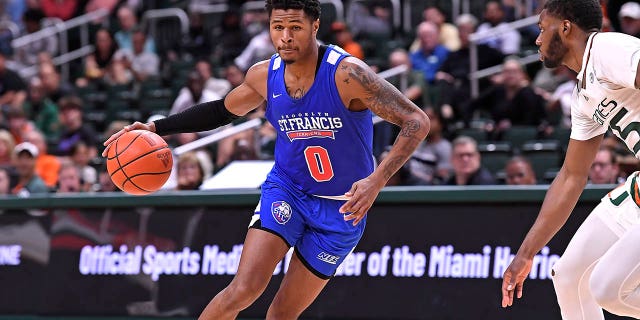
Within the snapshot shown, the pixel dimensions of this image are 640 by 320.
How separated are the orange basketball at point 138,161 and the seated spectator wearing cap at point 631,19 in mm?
6654

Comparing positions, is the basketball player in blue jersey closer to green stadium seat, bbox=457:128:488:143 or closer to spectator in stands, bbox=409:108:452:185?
spectator in stands, bbox=409:108:452:185

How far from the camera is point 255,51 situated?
50.0 feet

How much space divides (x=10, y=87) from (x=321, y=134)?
11.2 m

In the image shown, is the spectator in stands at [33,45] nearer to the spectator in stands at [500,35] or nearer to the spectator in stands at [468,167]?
the spectator in stands at [500,35]

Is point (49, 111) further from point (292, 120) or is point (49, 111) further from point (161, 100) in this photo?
point (292, 120)

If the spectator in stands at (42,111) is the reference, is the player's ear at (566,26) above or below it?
above

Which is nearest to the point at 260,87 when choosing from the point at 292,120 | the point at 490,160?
the point at 292,120

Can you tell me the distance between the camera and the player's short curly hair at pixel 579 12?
226 inches

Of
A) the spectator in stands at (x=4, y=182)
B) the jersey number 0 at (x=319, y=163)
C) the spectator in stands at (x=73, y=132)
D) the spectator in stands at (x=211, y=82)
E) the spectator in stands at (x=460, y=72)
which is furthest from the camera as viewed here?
the spectator in stands at (x=211, y=82)

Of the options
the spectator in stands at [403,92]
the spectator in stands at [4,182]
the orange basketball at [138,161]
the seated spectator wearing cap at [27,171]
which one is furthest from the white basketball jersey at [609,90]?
the seated spectator wearing cap at [27,171]

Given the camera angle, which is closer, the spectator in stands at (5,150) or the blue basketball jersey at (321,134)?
the blue basketball jersey at (321,134)

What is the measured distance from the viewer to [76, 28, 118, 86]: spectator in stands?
17.5 meters

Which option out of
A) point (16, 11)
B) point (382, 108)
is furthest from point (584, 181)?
point (16, 11)

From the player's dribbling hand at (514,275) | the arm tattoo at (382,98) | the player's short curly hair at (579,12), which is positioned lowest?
the player's dribbling hand at (514,275)
